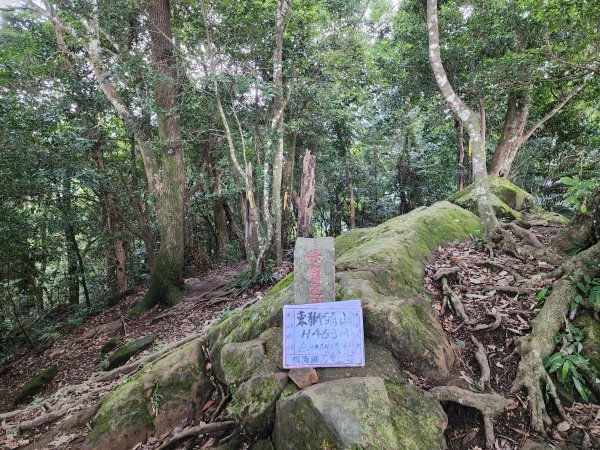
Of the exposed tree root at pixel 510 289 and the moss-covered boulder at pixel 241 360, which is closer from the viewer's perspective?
the moss-covered boulder at pixel 241 360

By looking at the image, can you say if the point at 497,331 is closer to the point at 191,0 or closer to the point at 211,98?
the point at 211,98

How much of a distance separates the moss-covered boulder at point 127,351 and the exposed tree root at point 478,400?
5.71 meters

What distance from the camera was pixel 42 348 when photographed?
867cm

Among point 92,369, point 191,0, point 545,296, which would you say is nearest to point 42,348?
point 92,369

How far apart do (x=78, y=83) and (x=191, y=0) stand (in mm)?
3761

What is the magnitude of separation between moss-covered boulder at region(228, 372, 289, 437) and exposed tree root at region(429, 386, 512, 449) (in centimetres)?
133

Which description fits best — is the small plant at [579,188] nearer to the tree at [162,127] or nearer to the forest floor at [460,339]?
the forest floor at [460,339]

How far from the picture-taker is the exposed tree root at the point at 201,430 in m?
3.20

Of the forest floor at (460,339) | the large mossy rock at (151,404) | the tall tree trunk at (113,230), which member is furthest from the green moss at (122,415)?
the tall tree trunk at (113,230)

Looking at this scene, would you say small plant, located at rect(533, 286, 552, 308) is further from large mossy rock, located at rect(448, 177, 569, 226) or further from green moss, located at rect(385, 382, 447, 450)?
large mossy rock, located at rect(448, 177, 569, 226)

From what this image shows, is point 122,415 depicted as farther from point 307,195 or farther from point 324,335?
point 307,195

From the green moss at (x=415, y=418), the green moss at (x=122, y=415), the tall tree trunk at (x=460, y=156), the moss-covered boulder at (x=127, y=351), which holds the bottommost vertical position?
the moss-covered boulder at (x=127, y=351)

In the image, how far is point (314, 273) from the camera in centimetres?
342

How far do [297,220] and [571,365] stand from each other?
25.7ft
